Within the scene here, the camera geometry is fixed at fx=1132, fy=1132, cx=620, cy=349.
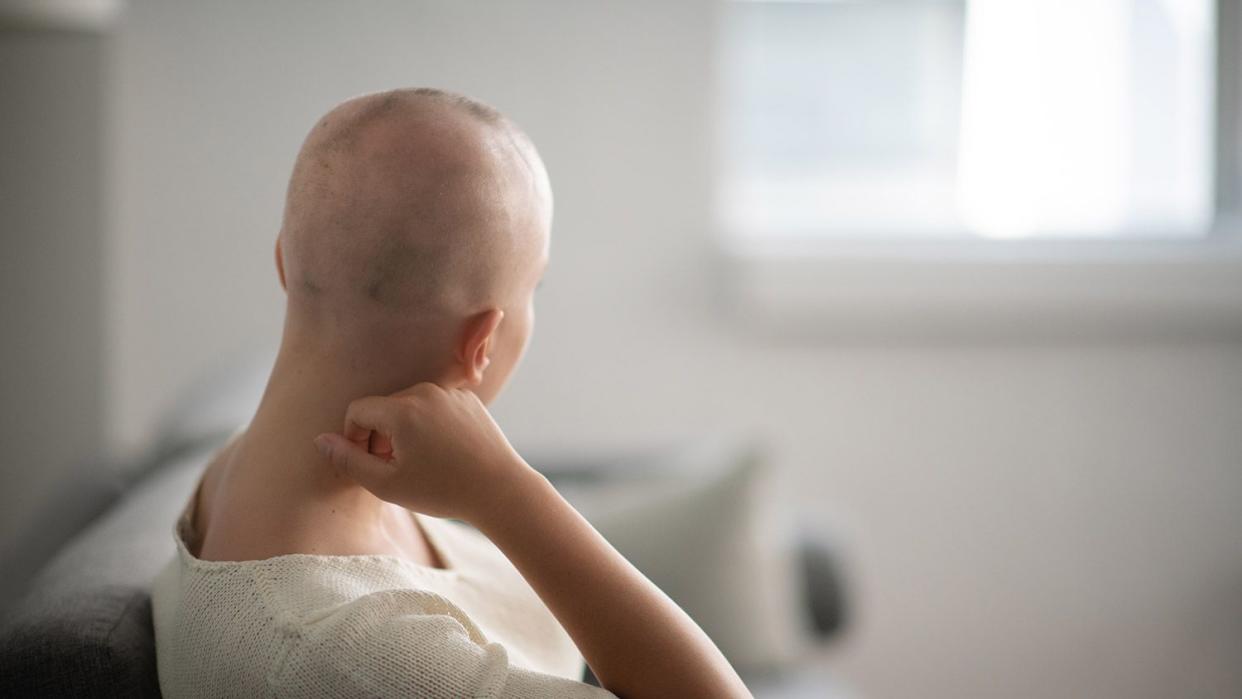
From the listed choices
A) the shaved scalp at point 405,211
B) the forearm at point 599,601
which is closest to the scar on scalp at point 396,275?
the shaved scalp at point 405,211

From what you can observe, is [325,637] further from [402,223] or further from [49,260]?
[49,260]

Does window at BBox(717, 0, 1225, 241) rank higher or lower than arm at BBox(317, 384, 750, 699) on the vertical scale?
higher

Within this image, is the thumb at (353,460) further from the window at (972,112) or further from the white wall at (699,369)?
the window at (972,112)

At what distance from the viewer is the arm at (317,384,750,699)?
638 millimetres

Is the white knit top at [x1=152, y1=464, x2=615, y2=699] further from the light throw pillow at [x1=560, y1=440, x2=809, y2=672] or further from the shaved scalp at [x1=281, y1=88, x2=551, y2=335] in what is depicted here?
the light throw pillow at [x1=560, y1=440, x2=809, y2=672]

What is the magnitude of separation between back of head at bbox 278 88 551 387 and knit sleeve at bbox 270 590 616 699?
157 mm

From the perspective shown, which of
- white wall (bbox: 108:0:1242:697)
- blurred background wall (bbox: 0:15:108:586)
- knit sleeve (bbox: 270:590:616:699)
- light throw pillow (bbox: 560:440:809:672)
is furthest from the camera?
white wall (bbox: 108:0:1242:697)

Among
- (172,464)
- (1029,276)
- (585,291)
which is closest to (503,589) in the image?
(172,464)

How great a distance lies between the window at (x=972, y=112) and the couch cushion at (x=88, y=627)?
2171 mm

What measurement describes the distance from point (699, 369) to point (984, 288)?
69 cm

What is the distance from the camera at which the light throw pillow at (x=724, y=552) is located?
1519mm

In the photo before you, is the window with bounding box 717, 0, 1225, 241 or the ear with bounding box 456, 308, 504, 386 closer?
the ear with bounding box 456, 308, 504, 386

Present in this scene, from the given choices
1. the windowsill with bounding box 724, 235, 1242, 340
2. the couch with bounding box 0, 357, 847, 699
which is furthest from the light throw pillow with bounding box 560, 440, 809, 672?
the windowsill with bounding box 724, 235, 1242, 340

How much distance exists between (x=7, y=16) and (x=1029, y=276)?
2238mm
